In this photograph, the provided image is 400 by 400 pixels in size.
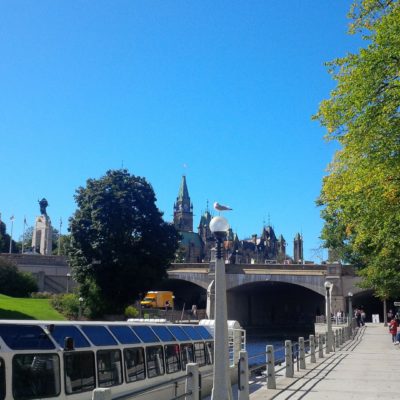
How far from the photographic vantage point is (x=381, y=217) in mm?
17516

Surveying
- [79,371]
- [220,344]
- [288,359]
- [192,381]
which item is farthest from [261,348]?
[192,381]

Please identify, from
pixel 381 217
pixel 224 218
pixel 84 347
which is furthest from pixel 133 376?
pixel 381 217

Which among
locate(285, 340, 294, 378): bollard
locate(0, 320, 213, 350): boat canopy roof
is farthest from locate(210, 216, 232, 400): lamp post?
locate(285, 340, 294, 378): bollard

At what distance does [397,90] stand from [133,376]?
34.1 ft

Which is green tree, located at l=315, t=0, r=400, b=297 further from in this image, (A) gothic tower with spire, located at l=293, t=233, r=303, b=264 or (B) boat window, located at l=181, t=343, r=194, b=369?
(A) gothic tower with spire, located at l=293, t=233, r=303, b=264

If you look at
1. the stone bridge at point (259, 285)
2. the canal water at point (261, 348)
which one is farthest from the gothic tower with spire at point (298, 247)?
the canal water at point (261, 348)

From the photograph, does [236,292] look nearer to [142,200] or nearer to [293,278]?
[293,278]

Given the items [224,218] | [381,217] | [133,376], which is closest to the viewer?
[224,218]

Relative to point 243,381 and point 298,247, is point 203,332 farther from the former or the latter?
point 298,247

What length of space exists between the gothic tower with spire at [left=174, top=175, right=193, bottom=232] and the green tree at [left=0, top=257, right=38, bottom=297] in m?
102

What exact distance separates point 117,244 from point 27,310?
31.3 feet

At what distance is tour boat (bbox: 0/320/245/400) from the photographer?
9.63 m

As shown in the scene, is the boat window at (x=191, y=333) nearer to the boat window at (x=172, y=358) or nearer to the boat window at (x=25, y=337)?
the boat window at (x=172, y=358)

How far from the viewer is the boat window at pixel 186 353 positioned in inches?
712
